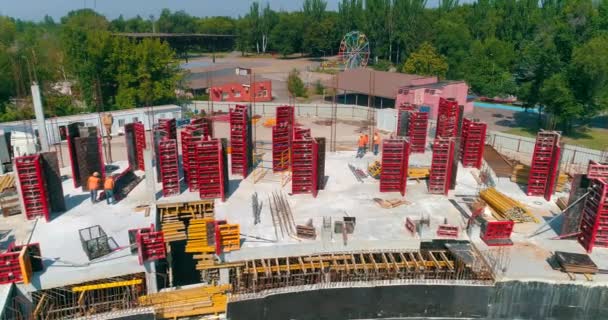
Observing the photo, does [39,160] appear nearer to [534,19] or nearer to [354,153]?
[354,153]

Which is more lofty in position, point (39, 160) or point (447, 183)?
point (39, 160)

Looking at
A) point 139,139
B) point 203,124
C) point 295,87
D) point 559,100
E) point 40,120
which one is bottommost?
point 295,87

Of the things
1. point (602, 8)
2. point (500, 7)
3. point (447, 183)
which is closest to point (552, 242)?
point (447, 183)

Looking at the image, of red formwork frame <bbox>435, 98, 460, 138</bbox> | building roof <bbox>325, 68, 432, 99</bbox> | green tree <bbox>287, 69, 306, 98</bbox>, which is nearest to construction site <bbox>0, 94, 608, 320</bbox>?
red formwork frame <bbox>435, 98, 460, 138</bbox>

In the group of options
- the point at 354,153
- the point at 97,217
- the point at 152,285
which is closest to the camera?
the point at 152,285

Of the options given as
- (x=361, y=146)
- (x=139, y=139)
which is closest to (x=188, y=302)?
(x=139, y=139)

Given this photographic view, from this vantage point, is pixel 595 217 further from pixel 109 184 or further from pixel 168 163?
pixel 109 184

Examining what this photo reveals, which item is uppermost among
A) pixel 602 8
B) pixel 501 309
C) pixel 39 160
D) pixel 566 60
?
pixel 602 8
